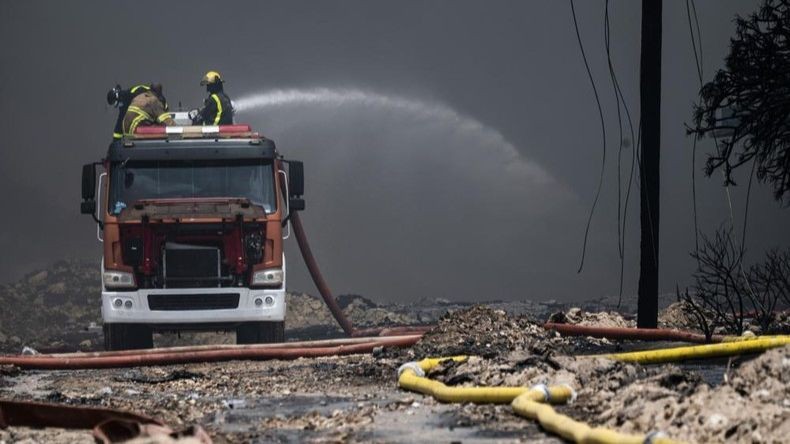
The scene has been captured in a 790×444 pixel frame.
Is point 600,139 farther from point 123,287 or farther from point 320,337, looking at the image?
point 123,287

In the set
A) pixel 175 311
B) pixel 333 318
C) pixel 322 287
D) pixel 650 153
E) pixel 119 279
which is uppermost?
pixel 650 153

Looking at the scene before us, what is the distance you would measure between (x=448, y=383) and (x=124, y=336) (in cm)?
772

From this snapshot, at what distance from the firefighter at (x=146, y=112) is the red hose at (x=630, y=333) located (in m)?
6.22

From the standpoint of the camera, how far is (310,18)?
2958 centimetres

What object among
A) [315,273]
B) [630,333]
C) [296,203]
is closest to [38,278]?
[315,273]

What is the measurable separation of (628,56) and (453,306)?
6.61m

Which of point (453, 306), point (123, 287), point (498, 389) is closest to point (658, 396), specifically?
point (498, 389)

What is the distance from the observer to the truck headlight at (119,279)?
16406 millimetres

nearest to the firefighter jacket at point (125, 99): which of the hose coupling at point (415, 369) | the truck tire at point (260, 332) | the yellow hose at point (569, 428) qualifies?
the truck tire at point (260, 332)

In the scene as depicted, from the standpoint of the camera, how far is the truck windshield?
16469 mm

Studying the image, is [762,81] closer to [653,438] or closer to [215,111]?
[215,111]

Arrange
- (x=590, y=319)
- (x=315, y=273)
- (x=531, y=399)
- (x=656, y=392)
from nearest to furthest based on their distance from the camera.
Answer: (x=656, y=392) < (x=531, y=399) < (x=590, y=319) < (x=315, y=273)

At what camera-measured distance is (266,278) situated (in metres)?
16.5

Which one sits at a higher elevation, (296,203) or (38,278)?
(296,203)
